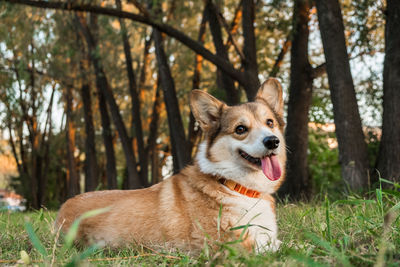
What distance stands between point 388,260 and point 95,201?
299 cm

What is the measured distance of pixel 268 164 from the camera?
4.01 meters

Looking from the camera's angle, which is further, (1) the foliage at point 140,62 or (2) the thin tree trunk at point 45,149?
(2) the thin tree trunk at point 45,149

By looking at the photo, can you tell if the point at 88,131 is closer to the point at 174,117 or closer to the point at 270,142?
the point at 174,117

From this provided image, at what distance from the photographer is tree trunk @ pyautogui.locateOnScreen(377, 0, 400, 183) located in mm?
6715

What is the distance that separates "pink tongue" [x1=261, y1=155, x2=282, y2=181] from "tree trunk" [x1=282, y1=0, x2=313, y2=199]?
594cm

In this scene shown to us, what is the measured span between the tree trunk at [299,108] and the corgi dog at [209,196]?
5860 millimetres

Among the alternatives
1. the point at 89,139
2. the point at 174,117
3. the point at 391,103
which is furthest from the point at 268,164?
the point at 89,139

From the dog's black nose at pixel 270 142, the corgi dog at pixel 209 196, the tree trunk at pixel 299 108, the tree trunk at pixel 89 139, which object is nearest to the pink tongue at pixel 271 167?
the corgi dog at pixel 209 196

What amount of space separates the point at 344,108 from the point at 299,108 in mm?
3140

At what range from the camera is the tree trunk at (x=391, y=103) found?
671 centimetres

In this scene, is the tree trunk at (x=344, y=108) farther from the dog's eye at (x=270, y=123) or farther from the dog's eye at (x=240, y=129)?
the dog's eye at (x=240, y=129)

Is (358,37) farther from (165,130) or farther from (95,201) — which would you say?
(165,130)

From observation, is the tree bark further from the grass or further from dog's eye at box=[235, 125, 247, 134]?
the grass

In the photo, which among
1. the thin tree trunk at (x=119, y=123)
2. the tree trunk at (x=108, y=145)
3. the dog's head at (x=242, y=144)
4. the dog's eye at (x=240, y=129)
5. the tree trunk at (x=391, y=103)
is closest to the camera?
the dog's head at (x=242, y=144)
